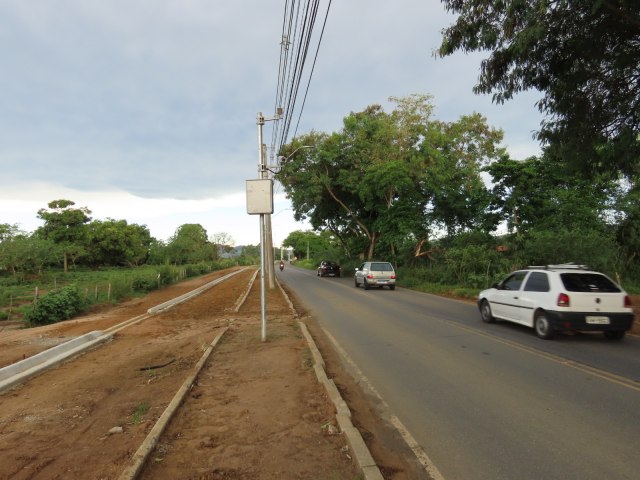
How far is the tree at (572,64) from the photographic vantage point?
26.4 feet

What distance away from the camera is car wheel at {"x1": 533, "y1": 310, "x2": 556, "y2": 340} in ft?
28.6

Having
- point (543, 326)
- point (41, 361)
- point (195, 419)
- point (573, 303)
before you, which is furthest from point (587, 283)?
point (41, 361)

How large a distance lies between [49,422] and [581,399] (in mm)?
6288

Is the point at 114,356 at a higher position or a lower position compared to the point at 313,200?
lower

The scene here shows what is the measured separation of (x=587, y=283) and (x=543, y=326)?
1.26 metres

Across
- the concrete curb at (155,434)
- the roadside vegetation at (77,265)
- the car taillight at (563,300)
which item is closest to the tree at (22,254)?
the roadside vegetation at (77,265)

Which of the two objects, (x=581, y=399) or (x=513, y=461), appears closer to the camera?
(x=513, y=461)

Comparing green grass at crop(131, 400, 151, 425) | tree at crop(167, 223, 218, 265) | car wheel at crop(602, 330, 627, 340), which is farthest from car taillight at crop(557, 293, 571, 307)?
tree at crop(167, 223, 218, 265)

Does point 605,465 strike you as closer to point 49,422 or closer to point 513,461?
point 513,461

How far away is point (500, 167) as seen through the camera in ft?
76.1

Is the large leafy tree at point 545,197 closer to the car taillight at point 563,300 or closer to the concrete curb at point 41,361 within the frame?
the car taillight at point 563,300

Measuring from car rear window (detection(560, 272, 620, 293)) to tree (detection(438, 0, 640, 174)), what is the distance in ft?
9.84

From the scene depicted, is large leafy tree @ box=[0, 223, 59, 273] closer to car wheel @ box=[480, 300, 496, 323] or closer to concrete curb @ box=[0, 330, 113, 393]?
concrete curb @ box=[0, 330, 113, 393]

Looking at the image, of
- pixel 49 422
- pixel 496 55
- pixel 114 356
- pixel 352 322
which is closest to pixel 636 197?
pixel 496 55
